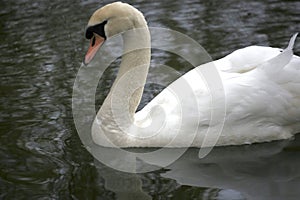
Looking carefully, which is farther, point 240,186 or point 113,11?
point 113,11

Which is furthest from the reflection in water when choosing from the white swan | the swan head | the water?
the swan head

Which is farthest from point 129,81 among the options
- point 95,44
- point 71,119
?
point 71,119

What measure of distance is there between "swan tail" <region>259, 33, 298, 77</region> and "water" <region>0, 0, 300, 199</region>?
520 millimetres

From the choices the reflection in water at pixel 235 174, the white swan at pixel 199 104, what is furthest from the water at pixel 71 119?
the white swan at pixel 199 104

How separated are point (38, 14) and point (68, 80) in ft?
8.48

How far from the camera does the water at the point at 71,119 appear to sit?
177 inches

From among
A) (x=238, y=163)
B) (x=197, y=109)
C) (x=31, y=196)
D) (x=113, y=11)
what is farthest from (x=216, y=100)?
(x=31, y=196)

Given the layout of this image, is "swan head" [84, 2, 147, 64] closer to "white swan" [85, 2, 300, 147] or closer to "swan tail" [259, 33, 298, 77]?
"white swan" [85, 2, 300, 147]

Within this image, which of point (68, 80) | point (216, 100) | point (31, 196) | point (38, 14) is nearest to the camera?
point (31, 196)

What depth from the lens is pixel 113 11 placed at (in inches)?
197

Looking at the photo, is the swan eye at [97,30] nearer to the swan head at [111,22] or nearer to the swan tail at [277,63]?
the swan head at [111,22]

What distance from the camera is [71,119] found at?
5602 millimetres

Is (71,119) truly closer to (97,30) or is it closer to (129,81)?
(129,81)

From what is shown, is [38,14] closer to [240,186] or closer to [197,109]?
[197,109]
